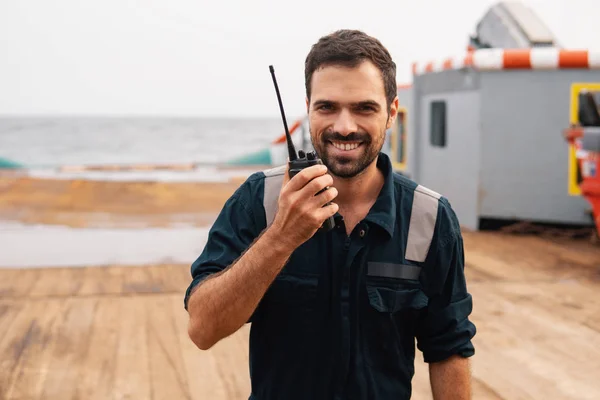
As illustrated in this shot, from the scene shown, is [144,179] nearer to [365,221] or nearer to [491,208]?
[491,208]

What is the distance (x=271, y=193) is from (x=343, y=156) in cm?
23

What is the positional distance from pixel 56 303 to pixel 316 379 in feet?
13.8

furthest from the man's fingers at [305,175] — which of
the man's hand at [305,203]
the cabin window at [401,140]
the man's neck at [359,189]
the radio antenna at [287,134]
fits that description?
the cabin window at [401,140]

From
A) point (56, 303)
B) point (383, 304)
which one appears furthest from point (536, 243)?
point (383, 304)

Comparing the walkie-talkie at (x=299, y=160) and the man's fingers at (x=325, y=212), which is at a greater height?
the walkie-talkie at (x=299, y=160)

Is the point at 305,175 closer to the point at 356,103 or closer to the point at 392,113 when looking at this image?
the point at 356,103

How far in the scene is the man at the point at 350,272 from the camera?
2.07m

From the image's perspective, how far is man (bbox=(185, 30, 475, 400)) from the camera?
6.79ft

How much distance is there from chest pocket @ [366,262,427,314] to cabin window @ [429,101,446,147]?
799 centimetres

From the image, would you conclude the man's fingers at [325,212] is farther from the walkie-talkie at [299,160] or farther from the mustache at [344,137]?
the mustache at [344,137]

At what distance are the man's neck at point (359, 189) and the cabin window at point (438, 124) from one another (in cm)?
793

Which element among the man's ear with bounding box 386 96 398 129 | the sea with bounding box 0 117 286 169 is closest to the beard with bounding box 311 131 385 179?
the man's ear with bounding box 386 96 398 129

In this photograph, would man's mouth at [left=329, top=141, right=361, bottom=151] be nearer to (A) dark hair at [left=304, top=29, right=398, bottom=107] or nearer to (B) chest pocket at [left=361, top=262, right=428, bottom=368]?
(A) dark hair at [left=304, top=29, right=398, bottom=107]

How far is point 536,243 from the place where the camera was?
849 cm
